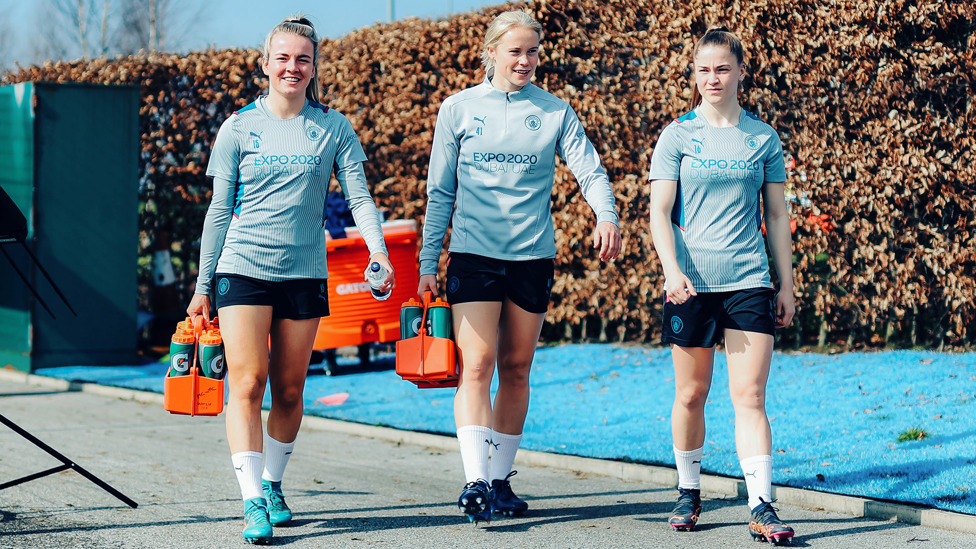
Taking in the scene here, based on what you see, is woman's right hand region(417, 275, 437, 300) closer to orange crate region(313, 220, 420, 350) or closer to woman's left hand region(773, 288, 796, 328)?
woman's left hand region(773, 288, 796, 328)

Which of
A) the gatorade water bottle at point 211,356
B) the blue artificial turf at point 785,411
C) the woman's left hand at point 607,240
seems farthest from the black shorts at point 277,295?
the blue artificial turf at point 785,411

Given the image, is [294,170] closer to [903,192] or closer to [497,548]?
[497,548]

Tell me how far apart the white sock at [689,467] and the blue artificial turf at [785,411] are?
3.33ft

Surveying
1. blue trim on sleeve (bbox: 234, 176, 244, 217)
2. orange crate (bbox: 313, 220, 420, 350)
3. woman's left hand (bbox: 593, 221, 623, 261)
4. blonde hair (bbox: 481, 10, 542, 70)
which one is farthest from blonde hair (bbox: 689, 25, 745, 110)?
orange crate (bbox: 313, 220, 420, 350)

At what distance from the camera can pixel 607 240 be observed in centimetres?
461

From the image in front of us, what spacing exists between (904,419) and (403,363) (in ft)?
12.2

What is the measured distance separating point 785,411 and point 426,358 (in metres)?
3.70

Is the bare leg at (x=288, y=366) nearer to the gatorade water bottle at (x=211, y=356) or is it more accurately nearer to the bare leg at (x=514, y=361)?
the gatorade water bottle at (x=211, y=356)

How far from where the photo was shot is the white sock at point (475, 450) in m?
4.76

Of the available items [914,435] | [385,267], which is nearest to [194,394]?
[385,267]

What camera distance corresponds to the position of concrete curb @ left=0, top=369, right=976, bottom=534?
16.2 feet

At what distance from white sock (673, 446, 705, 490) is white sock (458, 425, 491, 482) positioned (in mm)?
852

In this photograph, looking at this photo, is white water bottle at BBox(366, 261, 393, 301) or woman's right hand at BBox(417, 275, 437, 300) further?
woman's right hand at BBox(417, 275, 437, 300)

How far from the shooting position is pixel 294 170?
460 cm
